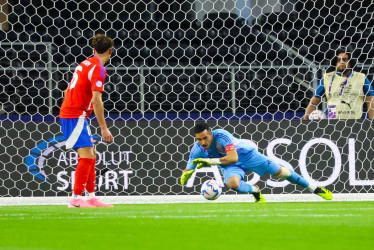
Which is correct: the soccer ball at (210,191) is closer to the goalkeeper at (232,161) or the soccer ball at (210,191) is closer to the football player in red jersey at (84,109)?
the goalkeeper at (232,161)

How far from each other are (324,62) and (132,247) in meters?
7.81

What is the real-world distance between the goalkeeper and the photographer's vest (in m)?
1.39

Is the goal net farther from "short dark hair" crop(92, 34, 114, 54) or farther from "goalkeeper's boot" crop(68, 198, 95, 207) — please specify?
"short dark hair" crop(92, 34, 114, 54)

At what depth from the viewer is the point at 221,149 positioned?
6234mm

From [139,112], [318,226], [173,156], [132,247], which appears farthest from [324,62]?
[132,247]

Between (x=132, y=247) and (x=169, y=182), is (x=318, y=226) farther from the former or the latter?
(x=169, y=182)

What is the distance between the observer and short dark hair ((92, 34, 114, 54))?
573cm

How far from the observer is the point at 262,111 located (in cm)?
857

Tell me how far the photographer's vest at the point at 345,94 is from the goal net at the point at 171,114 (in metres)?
0.25

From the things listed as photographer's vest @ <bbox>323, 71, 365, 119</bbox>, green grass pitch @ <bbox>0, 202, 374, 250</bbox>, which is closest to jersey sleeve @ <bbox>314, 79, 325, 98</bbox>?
photographer's vest @ <bbox>323, 71, 365, 119</bbox>

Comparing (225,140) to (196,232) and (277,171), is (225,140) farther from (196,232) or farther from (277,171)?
(196,232)

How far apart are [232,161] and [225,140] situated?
21 cm

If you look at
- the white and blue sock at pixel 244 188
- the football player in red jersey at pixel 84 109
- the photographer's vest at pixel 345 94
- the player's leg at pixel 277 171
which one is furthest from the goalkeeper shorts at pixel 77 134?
the photographer's vest at pixel 345 94

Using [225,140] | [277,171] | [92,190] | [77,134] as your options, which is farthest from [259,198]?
[77,134]
